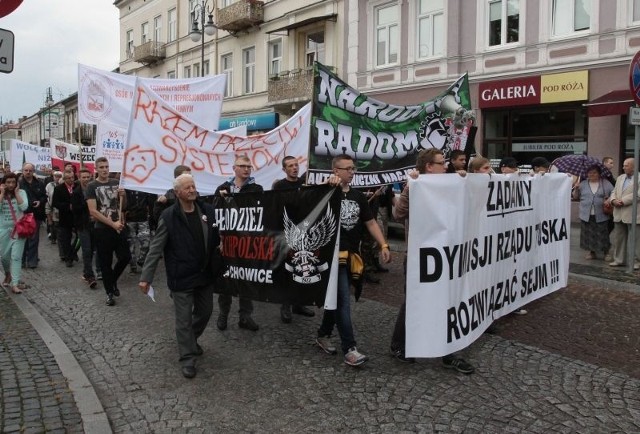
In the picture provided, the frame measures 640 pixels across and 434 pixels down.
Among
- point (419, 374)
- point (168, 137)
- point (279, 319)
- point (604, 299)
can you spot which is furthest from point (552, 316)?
point (168, 137)

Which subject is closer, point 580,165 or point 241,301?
point 241,301

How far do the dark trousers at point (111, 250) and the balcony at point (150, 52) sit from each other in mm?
31277

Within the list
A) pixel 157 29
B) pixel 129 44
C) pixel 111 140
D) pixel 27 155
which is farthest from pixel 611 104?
pixel 129 44

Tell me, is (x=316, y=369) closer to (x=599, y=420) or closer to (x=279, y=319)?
(x=279, y=319)

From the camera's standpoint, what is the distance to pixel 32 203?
10.6 m

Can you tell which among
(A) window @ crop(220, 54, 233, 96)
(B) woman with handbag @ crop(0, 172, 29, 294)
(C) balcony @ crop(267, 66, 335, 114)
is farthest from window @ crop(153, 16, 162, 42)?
(B) woman with handbag @ crop(0, 172, 29, 294)

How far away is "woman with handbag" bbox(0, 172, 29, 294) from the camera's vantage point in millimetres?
8172

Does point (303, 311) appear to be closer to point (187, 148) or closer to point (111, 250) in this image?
point (111, 250)

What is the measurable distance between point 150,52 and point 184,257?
3482cm

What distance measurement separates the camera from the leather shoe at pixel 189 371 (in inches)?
187

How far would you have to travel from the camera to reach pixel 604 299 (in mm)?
7414

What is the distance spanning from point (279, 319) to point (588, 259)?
6.38 metres

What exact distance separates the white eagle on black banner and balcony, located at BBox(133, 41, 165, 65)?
113ft

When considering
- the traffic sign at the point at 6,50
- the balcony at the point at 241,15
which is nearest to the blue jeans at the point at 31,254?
the traffic sign at the point at 6,50
